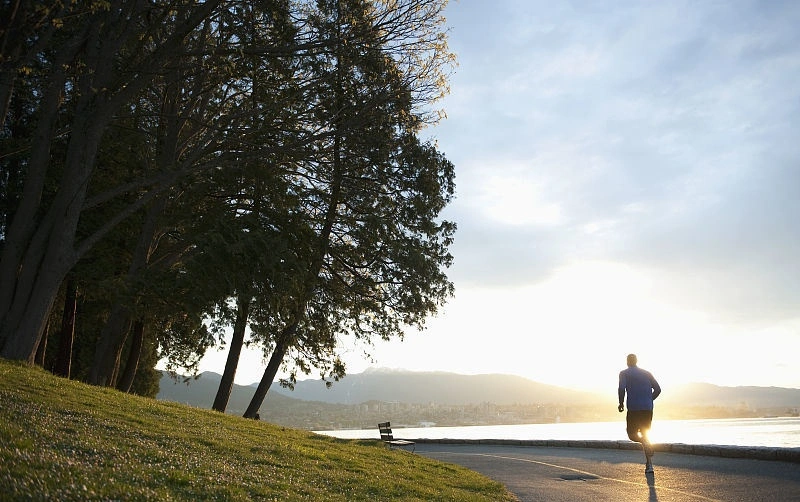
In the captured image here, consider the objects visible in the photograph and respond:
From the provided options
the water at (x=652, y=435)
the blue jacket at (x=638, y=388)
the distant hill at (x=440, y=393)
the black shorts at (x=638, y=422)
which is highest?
the distant hill at (x=440, y=393)

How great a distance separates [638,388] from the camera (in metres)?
14.1

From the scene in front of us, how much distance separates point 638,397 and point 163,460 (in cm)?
1000

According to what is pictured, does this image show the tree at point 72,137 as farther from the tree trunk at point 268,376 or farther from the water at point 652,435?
the water at point 652,435

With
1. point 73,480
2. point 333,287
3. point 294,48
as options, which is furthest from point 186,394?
point 73,480

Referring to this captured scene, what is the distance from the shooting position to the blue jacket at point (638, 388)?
14.0 meters

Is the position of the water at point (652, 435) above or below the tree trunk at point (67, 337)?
below

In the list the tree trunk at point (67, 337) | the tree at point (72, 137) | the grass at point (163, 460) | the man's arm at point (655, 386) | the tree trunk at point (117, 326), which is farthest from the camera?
the tree trunk at point (67, 337)

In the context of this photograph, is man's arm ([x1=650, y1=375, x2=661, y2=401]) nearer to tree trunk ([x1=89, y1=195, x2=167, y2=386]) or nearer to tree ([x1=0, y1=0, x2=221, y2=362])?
tree ([x1=0, y1=0, x2=221, y2=362])

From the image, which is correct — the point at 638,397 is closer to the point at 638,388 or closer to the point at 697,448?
the point at 638,388

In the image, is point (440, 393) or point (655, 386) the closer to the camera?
point (655, 386)

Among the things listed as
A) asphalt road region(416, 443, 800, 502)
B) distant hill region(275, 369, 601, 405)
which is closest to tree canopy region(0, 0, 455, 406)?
asphalt road region(416, 443, 800, 502)

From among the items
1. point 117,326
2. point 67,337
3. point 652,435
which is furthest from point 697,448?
point 652,435

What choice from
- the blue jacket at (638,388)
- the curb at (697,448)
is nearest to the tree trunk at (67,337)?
the curb at (697,448)

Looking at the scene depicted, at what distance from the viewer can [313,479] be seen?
9875 mm
